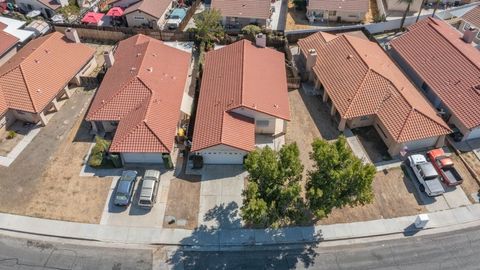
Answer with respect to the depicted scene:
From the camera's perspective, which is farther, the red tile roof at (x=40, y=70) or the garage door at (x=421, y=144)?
the red tile roof at (x=40, y=70)

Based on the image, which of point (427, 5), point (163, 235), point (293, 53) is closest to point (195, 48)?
point (293, 53)

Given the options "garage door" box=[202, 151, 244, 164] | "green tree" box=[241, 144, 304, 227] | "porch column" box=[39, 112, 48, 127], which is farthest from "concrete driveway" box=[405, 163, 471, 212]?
"porch column" box=[39, 112, 48, 127]

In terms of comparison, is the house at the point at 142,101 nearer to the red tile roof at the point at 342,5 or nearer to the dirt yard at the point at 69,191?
the dirt yard at the point at 69,191

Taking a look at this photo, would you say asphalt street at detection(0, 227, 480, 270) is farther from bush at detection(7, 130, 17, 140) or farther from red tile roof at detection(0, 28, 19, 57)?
red tile roof at detection(0, 28, 19, 57)

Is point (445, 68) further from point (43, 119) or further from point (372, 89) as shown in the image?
point (43, 119)

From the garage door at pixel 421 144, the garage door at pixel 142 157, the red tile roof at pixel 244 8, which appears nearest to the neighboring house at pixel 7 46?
the garage door at pixel 142 157

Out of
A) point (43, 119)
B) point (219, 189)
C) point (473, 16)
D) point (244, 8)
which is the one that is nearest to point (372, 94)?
point (219, 189)

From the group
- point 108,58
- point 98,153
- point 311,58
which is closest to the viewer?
point 98,153
